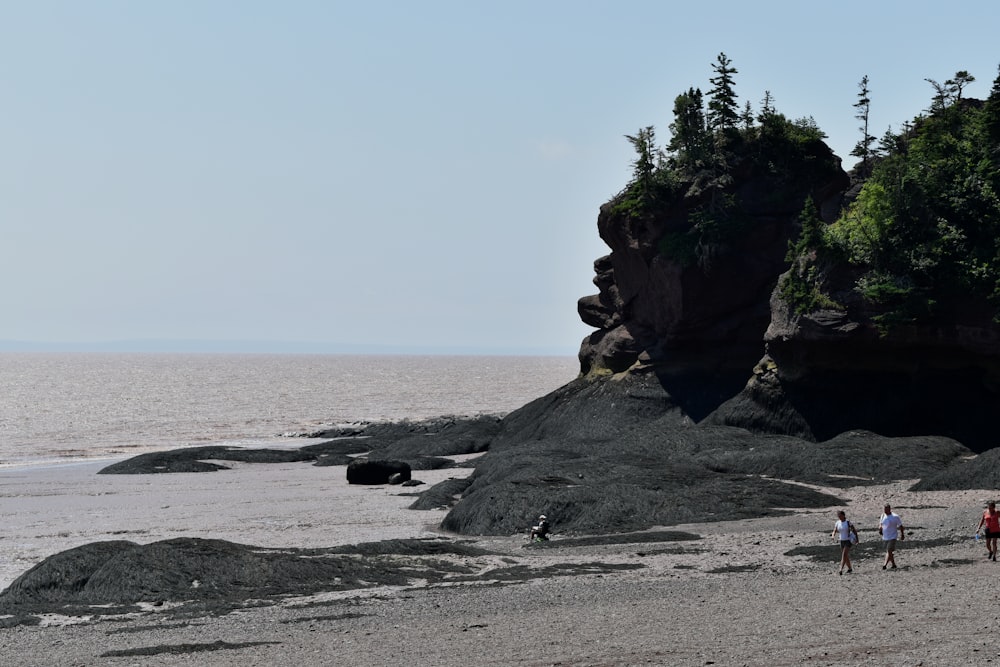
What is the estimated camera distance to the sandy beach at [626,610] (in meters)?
20.0

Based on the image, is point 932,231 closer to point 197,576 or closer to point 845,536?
point 845,536

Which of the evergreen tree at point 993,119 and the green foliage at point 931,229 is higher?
the evergreen tree at point 993,119

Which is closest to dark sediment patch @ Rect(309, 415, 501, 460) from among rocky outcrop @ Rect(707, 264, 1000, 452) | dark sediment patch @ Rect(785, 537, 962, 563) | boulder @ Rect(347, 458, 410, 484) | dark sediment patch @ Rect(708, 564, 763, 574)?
boulder @ Rect(347, 458, 410, 484)

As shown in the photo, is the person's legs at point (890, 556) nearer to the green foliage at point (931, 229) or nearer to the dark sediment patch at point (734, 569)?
the dark sediment patch at point (734, 569)

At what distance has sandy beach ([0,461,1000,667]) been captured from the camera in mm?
19953

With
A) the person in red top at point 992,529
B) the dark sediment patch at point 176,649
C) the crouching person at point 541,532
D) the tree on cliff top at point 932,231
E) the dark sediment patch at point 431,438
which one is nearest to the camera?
the dark sediment patch at point 176,649

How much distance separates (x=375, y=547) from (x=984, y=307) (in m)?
32.2

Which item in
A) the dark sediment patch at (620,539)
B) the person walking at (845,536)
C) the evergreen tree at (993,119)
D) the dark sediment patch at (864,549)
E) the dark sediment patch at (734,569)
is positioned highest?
the evergreen tree at (993,119)

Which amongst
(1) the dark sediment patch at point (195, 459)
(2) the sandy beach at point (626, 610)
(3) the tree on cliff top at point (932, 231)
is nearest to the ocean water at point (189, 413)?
(1) the dark sediment patch at point (195, 459)

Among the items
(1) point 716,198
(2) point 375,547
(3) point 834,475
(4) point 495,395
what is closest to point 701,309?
(1) point 716,198

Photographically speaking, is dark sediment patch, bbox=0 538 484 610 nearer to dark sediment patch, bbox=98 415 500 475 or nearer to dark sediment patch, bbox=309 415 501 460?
dark sediment patch, bbox=98 415 500 475

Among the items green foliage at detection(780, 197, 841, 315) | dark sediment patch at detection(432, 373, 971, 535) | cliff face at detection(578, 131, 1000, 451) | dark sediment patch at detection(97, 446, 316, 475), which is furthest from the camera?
dark sediment patch at detection(97, 446, 316, 475)

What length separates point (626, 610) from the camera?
2348 centimetres

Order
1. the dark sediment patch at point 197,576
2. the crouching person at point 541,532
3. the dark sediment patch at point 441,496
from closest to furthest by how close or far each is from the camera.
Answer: the dark sediment patch at point 197,576
the crouching person at point 541,532
the dark sediment patch at point 441,496
